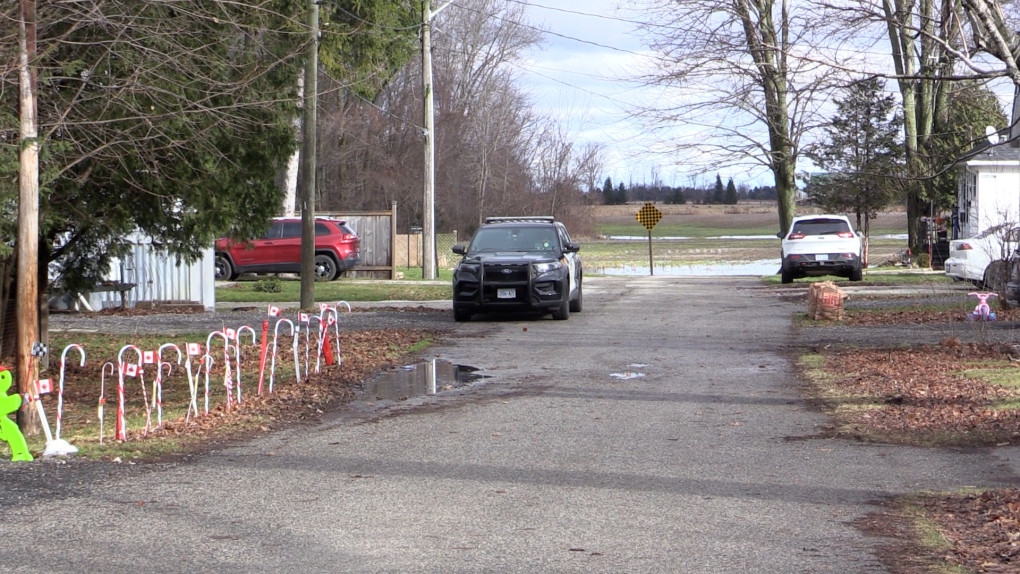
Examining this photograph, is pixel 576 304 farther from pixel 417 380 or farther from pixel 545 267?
pixel 417 380

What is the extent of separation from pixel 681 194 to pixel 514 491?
11368cm

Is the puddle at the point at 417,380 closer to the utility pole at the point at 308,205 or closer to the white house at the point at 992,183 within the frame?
the utility pole at the point at 308,205

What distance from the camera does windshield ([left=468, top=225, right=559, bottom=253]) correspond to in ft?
64.0

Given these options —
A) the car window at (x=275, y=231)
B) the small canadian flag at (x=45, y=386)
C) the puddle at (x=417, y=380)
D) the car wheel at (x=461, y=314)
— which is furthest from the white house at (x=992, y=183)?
the small canadian flag at (x=45, y=386)

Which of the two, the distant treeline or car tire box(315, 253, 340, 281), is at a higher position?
the distant treeline

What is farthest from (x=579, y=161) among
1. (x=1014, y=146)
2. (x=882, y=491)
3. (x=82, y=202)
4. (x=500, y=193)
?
(x=882, y=491)

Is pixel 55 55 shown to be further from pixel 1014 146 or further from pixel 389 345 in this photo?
pixel 1014 146

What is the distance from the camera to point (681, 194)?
119 metres

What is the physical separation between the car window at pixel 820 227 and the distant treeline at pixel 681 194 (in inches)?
3195

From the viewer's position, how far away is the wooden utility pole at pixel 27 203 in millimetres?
8836

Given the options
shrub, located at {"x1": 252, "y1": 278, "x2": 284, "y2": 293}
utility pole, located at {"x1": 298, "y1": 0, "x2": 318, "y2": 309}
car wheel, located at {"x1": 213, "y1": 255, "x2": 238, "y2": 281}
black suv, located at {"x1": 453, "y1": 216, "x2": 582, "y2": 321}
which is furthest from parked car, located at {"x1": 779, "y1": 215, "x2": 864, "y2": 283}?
car wheel, located at {"x1": 213, "y1": 255, "x2": 238, "y2": 281}

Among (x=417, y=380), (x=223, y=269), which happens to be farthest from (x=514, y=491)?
(x=223, y=269)

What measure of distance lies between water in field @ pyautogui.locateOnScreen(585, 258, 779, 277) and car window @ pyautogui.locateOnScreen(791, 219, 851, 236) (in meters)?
8.45

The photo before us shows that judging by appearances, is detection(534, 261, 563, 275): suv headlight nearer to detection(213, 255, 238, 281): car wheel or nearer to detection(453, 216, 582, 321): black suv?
detection(453, 216, 582, 321): black suv
